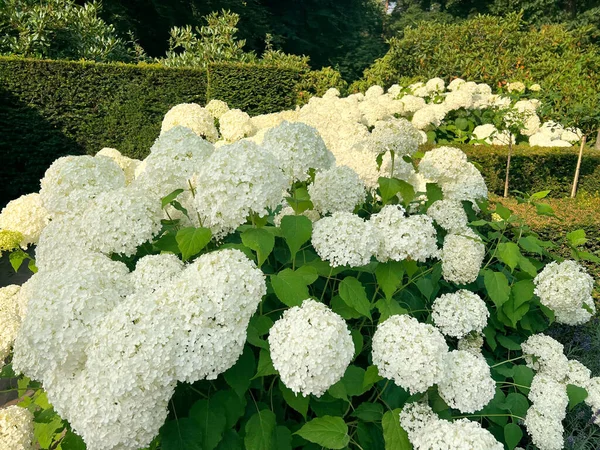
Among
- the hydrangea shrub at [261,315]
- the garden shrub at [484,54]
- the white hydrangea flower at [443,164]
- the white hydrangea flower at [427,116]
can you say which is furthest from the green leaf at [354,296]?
the garden shrub at [484,54]

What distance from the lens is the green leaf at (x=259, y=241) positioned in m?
1.54

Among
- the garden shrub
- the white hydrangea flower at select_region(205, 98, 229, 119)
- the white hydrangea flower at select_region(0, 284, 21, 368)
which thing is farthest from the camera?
the garden shrub

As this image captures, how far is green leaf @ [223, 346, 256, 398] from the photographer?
1.51 m

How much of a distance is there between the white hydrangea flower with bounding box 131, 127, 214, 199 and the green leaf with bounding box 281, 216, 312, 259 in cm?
46

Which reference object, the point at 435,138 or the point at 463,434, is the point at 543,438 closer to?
the point at 463,434

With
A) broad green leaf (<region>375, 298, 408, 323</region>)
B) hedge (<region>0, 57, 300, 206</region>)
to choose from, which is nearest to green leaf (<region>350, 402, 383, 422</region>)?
broad green leaf (<region>375, 298, 408, 323</region>)

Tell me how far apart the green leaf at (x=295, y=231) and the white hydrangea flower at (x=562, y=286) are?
1.18m

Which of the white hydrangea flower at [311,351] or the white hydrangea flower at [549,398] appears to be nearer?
the white hydrangea flower at [311,351]

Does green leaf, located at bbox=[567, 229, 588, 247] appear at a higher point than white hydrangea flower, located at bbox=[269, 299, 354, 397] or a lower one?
lower

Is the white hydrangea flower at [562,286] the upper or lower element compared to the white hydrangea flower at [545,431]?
upper

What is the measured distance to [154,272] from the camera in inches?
63.2

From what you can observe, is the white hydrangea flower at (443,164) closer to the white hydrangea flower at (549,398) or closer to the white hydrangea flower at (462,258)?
the white hydrangea flower at (462,258)

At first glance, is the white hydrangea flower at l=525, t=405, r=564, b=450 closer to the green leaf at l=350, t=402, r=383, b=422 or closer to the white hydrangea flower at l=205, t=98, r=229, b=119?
the green leaf at l=350, t=402, r=383, b=422

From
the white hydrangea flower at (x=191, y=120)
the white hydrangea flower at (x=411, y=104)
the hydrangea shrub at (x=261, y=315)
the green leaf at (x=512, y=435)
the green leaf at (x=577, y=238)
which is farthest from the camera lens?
the white hydrangea flower at (x=411, y=104)
